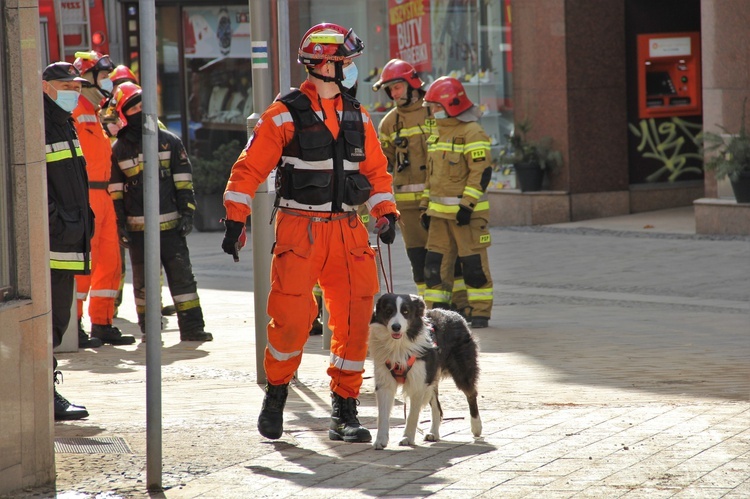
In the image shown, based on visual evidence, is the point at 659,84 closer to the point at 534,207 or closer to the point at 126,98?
the point at 534,207

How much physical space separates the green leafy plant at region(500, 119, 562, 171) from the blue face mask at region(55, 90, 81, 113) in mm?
10514

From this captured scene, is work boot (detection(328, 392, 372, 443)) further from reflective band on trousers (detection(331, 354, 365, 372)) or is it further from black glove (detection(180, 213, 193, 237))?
black glove (detection(180, 213, 193, 237))

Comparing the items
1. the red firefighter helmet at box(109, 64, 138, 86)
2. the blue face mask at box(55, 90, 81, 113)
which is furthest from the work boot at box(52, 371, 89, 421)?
the red firefighter helmet at box(109, 64, 138, 86)

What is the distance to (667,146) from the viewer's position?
59.0 feet

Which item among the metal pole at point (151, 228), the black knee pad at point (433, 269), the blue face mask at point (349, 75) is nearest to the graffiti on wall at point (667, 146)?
the black knee pad at point (433, 269)

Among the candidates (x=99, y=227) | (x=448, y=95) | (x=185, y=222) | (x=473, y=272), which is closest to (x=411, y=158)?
(x=448, y=95)

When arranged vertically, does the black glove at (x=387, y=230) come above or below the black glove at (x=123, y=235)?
above

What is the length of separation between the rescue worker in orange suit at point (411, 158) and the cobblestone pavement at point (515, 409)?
0.76m

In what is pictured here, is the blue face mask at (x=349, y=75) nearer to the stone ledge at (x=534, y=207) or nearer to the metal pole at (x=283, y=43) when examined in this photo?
the metal pole at (x=283, y=43)

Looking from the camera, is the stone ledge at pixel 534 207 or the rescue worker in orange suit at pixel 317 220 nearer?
the rescue worker in orange suit at pixel 317 220

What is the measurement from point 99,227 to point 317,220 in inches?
182

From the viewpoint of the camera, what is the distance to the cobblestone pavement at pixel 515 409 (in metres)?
5.52

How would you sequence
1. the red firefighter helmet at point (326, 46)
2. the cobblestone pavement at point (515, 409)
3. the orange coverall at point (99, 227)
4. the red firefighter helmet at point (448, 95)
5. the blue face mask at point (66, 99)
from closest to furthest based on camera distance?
the cobblestone pavement at point (515, 409)
the red firefighter helmet at point (326, 46)
the blue face mask at point (66, 99)
the red firefighter helmet at point (448, 95)
the orange coverall at point (99, 227)

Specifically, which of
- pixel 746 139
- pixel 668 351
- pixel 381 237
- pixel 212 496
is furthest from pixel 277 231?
pixel 746 139
